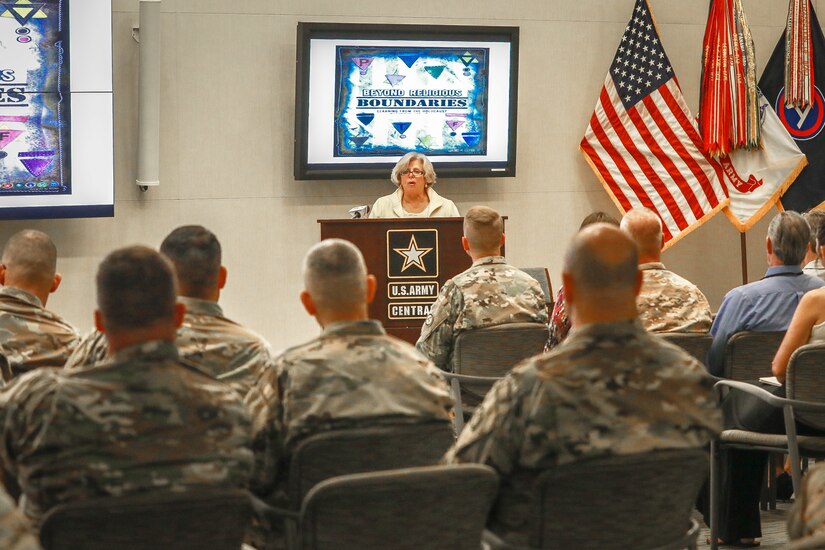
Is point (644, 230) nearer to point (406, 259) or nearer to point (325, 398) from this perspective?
point (406, 259)

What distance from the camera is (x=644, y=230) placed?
14.8 ft

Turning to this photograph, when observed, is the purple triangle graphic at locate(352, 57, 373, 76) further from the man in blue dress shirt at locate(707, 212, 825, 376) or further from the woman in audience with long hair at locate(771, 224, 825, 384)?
the woman in audience with long hair at locate(771, 224, 825, 384)

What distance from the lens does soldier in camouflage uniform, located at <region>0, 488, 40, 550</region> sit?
1.28 m

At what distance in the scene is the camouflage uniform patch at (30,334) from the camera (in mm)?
3570

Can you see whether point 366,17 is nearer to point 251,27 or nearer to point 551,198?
point 251,27

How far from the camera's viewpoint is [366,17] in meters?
7.80

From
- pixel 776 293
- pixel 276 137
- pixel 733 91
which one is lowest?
pixel 776 293

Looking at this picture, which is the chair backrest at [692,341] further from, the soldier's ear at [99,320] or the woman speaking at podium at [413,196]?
the woman speaking at podium at [413,196]

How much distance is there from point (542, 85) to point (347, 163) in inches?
66.4

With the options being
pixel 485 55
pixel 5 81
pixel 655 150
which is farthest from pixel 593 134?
pixel 5 81

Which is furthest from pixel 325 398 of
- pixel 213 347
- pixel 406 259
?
pixel 406 259

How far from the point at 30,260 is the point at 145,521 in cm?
205

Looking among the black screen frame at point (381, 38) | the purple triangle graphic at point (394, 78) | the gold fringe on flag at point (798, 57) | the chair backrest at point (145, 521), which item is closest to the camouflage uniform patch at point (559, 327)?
the chair backrest at point (145, 521)

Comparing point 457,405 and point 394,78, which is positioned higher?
point 394,78
